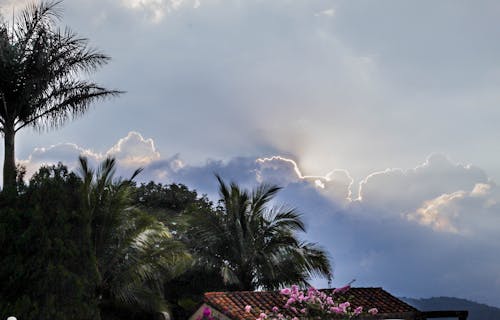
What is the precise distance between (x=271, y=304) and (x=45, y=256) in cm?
782

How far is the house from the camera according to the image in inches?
832

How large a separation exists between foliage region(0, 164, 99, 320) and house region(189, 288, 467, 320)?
423cm

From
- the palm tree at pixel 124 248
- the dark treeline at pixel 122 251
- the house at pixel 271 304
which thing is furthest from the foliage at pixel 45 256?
the house at pixel 271 304

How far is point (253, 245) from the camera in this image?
27.2m

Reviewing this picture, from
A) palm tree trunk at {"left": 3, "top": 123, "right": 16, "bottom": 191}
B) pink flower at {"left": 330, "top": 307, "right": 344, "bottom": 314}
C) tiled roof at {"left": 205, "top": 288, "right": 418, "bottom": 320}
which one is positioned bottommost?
pink flower at {"left": 330, "top": 307, "right": 344, "bottom": 314}

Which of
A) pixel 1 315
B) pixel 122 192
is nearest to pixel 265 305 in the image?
pixel 122 192

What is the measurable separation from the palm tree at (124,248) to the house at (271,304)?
2432 millimetres

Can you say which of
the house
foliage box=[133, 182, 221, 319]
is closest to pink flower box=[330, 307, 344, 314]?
the house

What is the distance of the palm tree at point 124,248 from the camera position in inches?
912

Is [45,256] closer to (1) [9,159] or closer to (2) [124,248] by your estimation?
(1) [9,159]

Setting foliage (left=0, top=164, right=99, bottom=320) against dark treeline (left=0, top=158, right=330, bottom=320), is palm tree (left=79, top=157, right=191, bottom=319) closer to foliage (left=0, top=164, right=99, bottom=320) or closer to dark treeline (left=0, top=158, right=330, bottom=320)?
dark treeline (left=0, top=158, right=330, bottom=320)

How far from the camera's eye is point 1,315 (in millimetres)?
17328

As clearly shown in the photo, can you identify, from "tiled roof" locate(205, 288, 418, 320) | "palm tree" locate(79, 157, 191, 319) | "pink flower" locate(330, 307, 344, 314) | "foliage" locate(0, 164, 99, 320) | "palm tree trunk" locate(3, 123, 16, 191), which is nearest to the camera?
"pink flower" locate(330, 307, 344, 314)

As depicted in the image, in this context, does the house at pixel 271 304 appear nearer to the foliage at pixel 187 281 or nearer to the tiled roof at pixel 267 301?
the tiled roof at pixel 267 301
